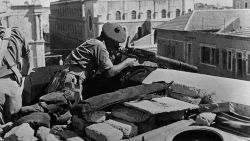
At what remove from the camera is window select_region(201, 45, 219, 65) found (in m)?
23.8

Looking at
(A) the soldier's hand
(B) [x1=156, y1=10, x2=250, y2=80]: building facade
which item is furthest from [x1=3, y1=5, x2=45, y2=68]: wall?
(A) the soldier's hand

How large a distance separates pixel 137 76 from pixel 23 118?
5.74 feet

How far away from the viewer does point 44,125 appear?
4.17m

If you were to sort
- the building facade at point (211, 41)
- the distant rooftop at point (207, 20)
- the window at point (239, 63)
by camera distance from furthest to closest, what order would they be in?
the distant rooftop at point (207, 20), the building facade at point (211, 41), the window at point (239, 63)

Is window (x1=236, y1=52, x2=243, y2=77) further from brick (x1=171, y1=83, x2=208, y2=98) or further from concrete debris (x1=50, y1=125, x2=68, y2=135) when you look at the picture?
concrete debris (x1=50, y1=125, x2=68, y2=135)

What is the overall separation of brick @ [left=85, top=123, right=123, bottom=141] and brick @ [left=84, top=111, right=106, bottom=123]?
0.20ft

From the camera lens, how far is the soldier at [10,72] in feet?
14.4

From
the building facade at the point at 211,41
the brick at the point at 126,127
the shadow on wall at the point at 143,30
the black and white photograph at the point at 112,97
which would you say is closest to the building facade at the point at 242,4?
the shadow on wall at the point at 143,30

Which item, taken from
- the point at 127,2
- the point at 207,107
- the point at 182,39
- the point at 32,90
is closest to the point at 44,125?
the point at 32,90

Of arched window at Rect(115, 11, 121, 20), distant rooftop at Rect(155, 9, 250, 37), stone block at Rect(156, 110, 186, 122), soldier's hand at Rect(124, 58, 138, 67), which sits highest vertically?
arched window at Rect(115, 11, 121, 20)

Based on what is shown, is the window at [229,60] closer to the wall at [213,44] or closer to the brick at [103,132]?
the wall at [213,44]

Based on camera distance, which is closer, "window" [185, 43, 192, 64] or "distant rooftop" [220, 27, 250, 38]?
"distant rooftop" [220, 27, 250, 38]

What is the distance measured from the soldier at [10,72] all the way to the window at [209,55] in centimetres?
2023

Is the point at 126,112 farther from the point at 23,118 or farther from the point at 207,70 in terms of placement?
the point at 207,70
